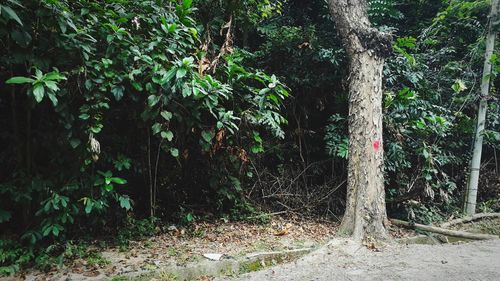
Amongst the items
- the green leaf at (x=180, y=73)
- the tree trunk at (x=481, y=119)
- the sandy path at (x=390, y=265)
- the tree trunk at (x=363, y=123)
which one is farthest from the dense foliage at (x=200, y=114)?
the sandy path at (x=390, y=265)

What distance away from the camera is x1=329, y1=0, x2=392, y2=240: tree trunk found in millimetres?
3957

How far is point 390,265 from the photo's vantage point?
3246mm

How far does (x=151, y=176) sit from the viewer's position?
4074 mm

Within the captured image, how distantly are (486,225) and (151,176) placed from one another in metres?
5.41

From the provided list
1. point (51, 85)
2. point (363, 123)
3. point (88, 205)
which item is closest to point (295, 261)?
point (363, 123)

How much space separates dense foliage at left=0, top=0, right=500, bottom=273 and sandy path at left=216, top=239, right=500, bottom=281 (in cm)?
152

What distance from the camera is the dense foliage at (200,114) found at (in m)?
3.01

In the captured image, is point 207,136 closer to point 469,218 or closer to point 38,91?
point 38,91

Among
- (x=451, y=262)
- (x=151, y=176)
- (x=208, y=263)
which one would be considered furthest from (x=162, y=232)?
(x=451, y=262)

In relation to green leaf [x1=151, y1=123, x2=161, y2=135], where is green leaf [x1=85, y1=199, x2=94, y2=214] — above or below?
below

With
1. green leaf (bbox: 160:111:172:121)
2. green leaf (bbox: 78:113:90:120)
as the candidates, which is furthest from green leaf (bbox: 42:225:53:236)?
green leaf (bbox: 160:111:172:121)

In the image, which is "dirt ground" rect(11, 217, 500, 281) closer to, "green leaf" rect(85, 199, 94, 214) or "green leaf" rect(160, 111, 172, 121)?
"green leaf" rect(85, 199, 94, 214)

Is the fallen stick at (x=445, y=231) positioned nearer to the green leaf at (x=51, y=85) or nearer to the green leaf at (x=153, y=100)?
the green leaf at (x=153, y=100)

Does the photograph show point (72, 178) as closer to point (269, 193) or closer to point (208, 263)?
point (208, 263)
